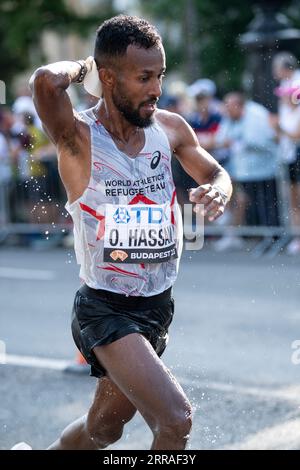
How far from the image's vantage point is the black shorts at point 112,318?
4391mm

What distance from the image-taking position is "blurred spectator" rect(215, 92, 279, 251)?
39.7ft

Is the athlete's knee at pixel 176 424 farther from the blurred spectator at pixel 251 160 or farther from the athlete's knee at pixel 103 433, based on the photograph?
the blurred spectator at pixel 251 160

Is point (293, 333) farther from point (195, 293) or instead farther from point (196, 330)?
point (195, 293)

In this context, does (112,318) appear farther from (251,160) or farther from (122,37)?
(251,160)

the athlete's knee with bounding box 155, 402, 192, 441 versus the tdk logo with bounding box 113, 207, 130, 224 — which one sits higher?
the tdk logo with bounding box 113, 207, 130, 224

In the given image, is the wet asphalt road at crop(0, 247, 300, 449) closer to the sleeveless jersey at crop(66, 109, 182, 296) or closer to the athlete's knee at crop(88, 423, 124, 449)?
the athlete's knee at crop(88, 423, 124, 449)

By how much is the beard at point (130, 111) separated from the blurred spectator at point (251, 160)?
24.7 ft

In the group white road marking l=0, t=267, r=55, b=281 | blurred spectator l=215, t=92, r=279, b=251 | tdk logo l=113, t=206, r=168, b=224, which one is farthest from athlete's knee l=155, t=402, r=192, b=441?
blurred spectator l=215, t=92, r=279, b=251

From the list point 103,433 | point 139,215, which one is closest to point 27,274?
point 103,433

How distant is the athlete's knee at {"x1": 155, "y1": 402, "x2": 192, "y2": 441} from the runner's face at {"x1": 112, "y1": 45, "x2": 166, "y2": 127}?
127 cm

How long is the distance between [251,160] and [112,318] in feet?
26.4

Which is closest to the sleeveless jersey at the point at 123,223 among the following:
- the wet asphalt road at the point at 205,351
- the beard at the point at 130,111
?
the beard at the point at 130,111

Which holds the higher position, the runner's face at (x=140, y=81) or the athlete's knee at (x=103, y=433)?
the runner's face at (x=140, y=81)
